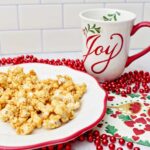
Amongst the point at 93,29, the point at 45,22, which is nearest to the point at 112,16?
the point at 93,29

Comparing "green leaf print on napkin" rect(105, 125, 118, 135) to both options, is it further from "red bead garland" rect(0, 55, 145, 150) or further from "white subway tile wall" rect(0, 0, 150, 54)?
"white subway tile wall" rect(0, 0, 150, 54)

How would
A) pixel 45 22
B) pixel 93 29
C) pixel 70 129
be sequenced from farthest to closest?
pixel 45 22, pixel 93 29, pixel 70 129

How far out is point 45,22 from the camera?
907 mm

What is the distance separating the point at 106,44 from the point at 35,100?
0.20 metres

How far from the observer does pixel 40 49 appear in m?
0.94

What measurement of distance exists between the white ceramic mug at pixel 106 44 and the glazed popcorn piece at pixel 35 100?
0.27 ft

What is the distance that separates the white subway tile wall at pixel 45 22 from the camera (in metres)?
0.89

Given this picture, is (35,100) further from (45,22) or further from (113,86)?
(45,22)

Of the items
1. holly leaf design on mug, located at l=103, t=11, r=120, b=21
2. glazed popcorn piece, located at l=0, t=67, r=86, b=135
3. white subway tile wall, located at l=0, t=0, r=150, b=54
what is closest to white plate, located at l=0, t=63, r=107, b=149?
glazed popcorn piece, located at l=0, t=67, r=86, b=135

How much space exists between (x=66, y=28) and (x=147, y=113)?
41 cm

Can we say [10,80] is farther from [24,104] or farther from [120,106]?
[120,106]

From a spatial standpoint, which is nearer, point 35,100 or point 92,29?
point 35,100

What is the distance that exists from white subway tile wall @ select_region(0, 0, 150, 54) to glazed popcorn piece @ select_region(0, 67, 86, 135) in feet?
0.88

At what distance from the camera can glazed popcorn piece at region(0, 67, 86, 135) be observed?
0.52 metres
